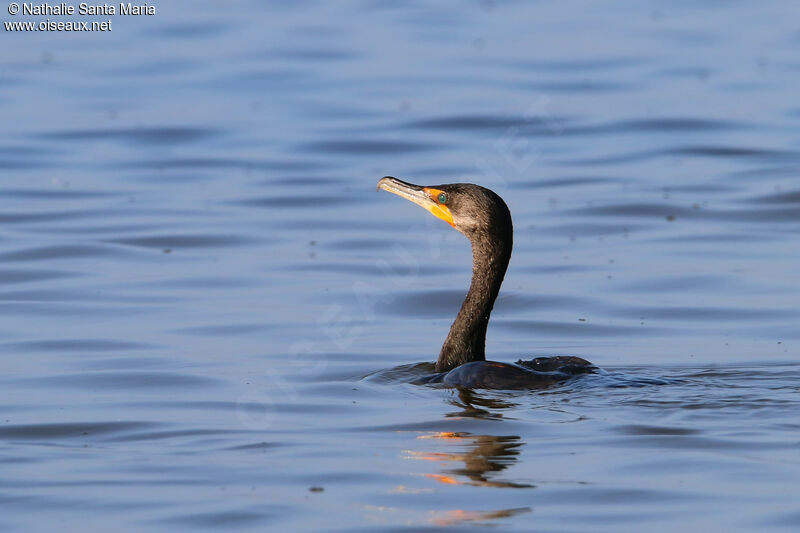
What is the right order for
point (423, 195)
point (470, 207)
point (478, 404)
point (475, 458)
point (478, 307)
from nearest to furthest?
1. point (475, 458)
2. point (478, 404)
3. point (470, 207)
4. point (478, 307)
5. point (423, 195)

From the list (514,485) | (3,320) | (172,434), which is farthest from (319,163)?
(514,485)

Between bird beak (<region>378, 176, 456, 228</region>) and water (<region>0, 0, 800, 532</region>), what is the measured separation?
3.70 ft

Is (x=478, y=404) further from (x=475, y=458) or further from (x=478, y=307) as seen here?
(x=478, y=307)

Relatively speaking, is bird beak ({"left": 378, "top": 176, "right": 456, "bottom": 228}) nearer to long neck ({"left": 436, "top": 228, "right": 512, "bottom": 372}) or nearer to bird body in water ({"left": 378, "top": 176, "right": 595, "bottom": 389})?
bird body in water ({"left": 378, "top": 176, "right": 595, "bottom": 389})

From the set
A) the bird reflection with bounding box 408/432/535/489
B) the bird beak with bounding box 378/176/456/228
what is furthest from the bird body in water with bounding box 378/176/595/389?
the bird reflection with bounding box 408/432/535/489

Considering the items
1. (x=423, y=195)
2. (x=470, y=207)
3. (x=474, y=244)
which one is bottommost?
(x=474, y=244)

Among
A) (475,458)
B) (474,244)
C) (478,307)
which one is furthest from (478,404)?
(474,244)

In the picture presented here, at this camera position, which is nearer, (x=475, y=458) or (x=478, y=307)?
(x=475, y=458)

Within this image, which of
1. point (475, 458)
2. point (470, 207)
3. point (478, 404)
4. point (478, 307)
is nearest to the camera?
point (475, 458)

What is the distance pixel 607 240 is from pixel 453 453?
772 centimetres

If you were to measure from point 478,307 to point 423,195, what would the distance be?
2.81ft

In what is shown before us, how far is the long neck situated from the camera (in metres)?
9.91

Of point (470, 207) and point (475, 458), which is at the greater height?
point (470, 207)

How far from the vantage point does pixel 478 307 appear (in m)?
9.99
